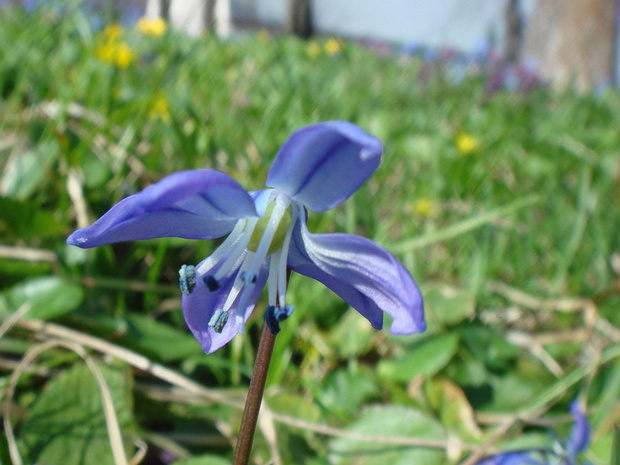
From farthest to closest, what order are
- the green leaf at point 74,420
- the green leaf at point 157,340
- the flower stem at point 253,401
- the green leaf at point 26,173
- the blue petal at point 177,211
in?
the green leaf at point 26,173
the green leaf at point 157,340
the green leaf at point 74,420
the flower stem at point 253,401
the blue petal at point 177,211

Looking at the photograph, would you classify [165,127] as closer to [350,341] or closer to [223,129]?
[223,129]

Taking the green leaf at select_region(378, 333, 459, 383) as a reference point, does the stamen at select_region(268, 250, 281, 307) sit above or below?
above

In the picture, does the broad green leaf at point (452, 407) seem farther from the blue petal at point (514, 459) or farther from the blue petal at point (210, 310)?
the blue petal at point (210, 310)

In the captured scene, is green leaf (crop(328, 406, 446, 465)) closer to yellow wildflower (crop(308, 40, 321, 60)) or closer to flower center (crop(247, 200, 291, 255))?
flower center (crop(247, 200, 291, 255))

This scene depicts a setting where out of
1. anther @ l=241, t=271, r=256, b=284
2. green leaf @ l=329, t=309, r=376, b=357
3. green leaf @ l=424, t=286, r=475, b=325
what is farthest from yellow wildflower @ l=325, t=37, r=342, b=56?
anther @ l=241, t=271, r=256, b=284

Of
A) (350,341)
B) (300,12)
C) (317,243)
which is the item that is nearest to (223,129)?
(350,341)

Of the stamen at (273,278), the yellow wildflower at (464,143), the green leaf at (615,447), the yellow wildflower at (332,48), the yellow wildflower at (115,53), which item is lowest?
the yellow wildflower at (332,48)

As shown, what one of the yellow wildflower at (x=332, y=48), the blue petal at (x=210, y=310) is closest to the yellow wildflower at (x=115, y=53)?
the blue petal at (x=210, y=310)
